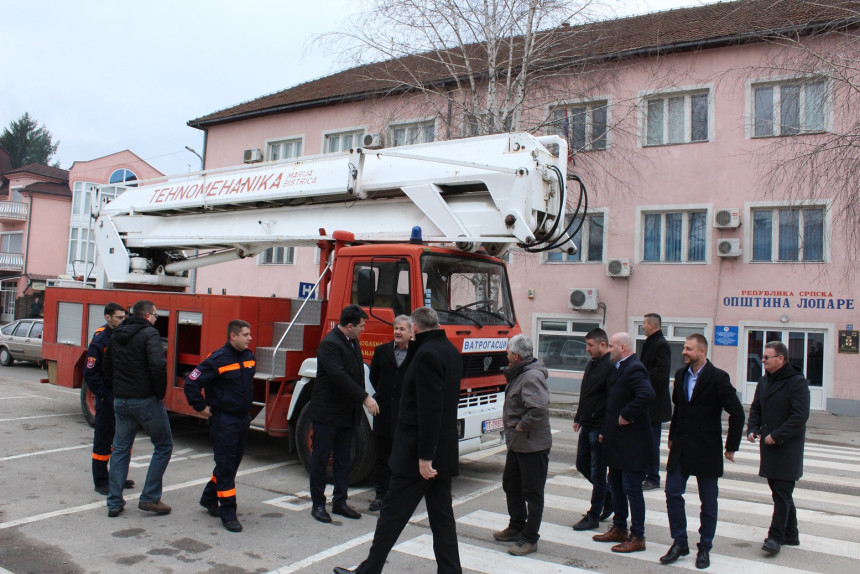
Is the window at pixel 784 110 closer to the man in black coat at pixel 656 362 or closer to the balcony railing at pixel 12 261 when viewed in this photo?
the man in black coat at pixel 656 362

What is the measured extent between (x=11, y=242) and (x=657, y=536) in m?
A: 49.5

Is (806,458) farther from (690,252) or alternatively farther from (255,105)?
(255,105)

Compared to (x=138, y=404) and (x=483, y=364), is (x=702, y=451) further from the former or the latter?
(x=138, y=404)

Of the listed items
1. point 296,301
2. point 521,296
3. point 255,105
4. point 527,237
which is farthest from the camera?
point 255,105

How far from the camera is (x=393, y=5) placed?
52.4 feet

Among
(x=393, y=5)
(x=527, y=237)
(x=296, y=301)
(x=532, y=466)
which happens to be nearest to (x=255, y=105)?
(x=393, y=5)

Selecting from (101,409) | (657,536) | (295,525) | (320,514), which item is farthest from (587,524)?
(101,409)

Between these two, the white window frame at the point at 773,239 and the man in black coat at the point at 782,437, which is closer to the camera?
the man in black coat at the point at 782,437

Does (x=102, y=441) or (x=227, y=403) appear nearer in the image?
(x=227, y=403)

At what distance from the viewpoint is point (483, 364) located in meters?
7.38

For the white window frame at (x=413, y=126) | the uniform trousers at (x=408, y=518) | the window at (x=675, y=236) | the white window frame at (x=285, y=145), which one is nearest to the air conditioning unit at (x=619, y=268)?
the window at (x=675, y=236)

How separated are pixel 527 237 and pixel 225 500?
386 cm

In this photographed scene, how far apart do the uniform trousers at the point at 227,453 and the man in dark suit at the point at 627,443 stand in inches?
124

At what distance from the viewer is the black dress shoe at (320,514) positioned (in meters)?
6.07
